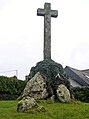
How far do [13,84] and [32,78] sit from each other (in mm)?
10048

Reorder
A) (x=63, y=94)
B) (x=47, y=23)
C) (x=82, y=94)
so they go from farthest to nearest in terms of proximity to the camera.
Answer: (x=82, y=94)
(x=47, y=23)
(x=63, y=94)

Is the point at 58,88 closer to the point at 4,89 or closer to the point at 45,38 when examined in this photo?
the point at 45,38

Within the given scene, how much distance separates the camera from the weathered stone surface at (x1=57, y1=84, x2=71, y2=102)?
54.0 feet

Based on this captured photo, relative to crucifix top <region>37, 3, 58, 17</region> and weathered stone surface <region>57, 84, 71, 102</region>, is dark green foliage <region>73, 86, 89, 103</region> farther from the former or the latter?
weathered stone surface <region>57, 84, 71, 102</region>

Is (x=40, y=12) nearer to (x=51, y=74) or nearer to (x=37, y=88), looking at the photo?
(x=51, y=74)

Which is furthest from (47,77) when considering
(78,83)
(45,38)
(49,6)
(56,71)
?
(78,83)

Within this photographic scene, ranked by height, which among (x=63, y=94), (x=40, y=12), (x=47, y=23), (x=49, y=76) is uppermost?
(x=40, y=12)

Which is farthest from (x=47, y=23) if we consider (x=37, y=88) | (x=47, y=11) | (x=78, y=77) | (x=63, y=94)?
(x=78, y=77)

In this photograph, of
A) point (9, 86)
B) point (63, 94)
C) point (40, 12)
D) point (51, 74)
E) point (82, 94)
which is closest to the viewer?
point (63, 94)

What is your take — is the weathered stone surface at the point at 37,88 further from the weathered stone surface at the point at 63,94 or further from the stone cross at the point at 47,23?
the stone cross at the point at 47,23

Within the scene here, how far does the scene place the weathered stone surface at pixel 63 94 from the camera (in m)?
16.5

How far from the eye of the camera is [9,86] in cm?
2666

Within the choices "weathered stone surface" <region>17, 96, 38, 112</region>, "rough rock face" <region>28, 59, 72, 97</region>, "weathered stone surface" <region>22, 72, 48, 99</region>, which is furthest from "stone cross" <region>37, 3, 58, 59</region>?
"weathered stone surface" <region>17, 96, 38, 112</region>

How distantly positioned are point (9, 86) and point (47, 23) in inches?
378
